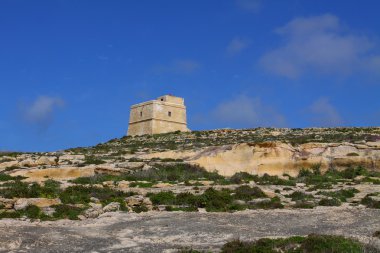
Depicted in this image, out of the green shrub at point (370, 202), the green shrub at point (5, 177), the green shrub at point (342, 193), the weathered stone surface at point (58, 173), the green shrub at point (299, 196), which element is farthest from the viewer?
the weathered stone surface at point (58, 173)

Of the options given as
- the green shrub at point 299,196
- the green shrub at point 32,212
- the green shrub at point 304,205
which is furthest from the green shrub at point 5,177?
the green shrub at point 304,205

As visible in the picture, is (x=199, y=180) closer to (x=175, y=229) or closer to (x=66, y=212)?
(x=66, y=212)

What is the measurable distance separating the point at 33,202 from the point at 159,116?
138ft

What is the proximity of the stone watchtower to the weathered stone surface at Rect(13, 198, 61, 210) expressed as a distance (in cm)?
4028

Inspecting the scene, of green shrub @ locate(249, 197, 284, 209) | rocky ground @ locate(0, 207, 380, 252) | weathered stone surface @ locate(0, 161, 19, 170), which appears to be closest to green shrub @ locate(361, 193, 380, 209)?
rocky ground @ locate(0, 207, 380, 252)

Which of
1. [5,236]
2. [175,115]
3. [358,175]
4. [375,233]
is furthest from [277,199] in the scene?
[175,115]

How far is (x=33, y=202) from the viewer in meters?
22.8

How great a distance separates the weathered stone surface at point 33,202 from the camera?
22.4 meters

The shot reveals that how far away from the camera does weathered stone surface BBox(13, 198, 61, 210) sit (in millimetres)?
22403

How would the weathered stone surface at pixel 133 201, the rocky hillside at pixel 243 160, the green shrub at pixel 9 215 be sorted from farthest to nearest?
the rocky hillside at pixel 243 160, the weathered stone surface at pixel 133 201, the green shrub at pixel 9 215

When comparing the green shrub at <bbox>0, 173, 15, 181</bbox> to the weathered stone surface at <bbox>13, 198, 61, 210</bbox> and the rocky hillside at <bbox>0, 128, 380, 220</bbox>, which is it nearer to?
the rocky hillside at <bbox>0, 128, 380, 220</bbox>

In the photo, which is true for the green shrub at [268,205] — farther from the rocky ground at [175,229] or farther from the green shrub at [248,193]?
the green shrub at [248,193]

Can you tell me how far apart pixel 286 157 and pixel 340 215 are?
50.8 ft

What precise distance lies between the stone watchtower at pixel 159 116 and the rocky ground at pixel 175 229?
1647 inches
